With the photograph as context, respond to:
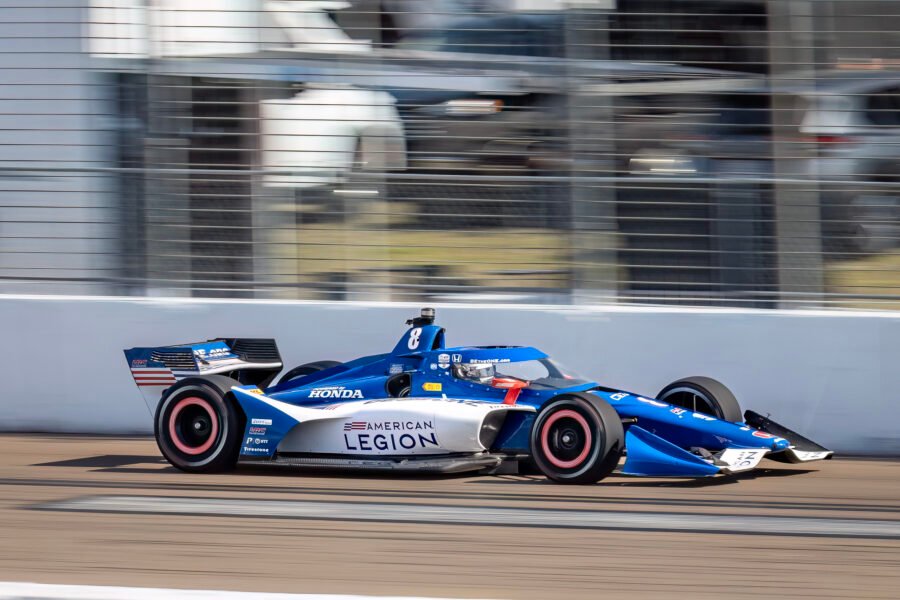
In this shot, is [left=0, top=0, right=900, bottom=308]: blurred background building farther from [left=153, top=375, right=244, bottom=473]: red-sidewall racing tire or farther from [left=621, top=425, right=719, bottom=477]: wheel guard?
[left=621, top=425, right=719, bottom=477]: wheel guard

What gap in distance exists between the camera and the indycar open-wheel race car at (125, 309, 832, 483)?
6.96 meters

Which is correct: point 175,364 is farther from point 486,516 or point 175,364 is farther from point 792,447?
point 792,447

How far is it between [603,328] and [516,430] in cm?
172

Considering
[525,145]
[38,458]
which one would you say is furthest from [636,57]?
[38,458]

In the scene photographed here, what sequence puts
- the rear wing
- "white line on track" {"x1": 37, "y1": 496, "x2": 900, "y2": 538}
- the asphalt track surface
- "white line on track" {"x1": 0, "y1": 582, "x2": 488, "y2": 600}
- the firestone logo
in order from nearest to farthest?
"white line on track" {"x1": 0, "y1": 582, "x2": 488, "y2": 600}, the asphalt track surface, "white line on track" {"x1": 37, "y1": 496, "x2": 900, "y2": 538}, the firestone logo, the rear wing

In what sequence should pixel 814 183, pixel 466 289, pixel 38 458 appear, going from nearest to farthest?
pixel 38 458
pixel 814 183
pixel 466 289

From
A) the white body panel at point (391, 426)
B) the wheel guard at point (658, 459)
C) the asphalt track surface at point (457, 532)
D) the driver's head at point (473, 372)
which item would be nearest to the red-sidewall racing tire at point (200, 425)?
the asphalt track surface at point (457, 532)

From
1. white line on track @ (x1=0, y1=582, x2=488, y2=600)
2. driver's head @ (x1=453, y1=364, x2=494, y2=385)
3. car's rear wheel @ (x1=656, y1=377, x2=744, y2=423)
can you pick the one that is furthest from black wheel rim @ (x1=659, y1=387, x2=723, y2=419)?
white line on track @ (x1=0, y1=582, x2=488, y2=600)

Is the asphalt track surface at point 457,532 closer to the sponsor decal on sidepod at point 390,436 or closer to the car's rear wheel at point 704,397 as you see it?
the sponsor decal on sidepod at point 390,436

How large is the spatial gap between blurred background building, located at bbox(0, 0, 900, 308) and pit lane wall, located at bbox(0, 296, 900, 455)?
237mm

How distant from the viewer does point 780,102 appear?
8.87 meters

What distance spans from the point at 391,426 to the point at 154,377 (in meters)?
1.73

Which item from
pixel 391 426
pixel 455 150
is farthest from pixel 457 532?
pixel 455 150

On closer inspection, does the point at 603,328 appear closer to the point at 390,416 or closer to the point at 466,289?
the point at 466,289
